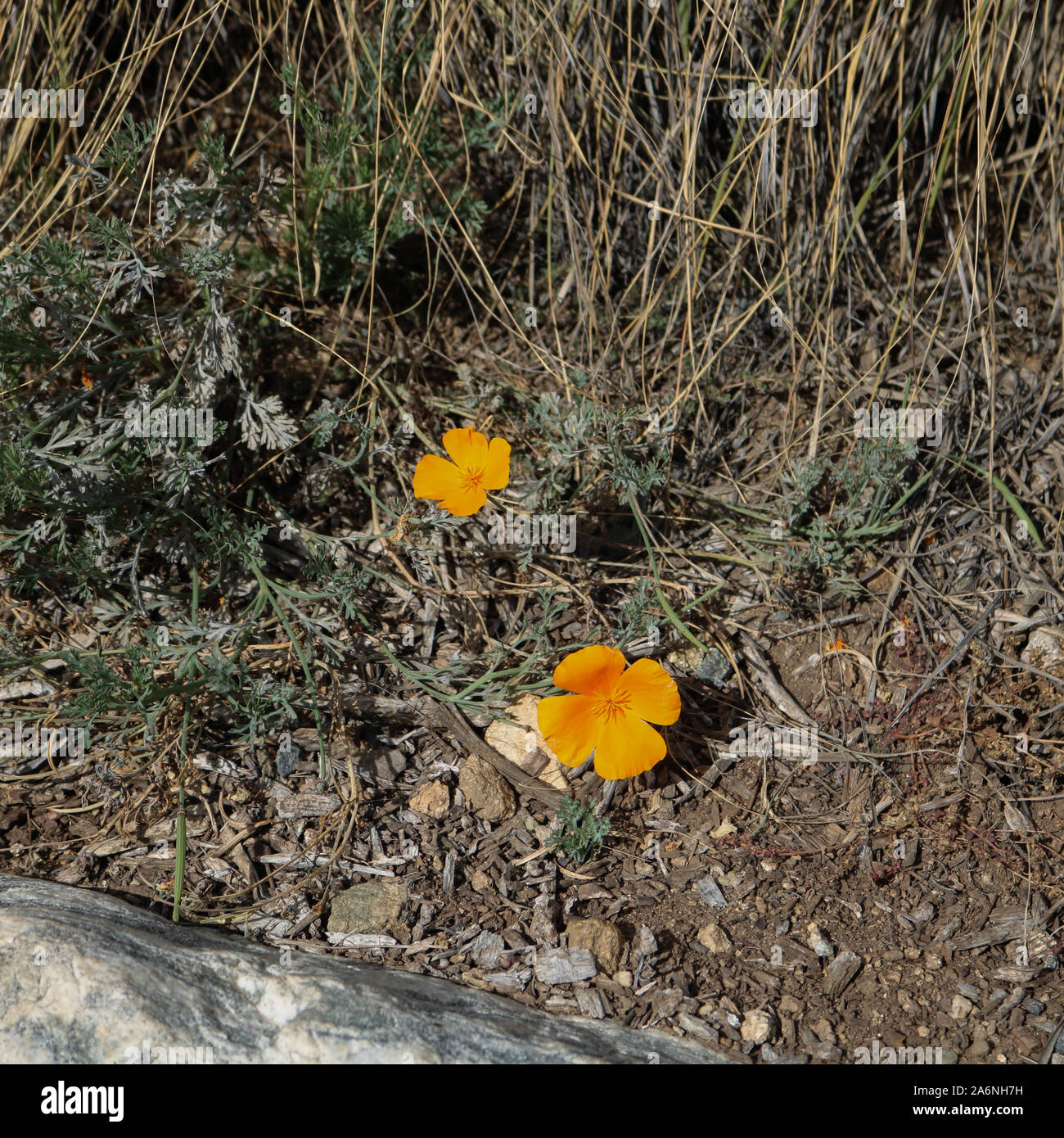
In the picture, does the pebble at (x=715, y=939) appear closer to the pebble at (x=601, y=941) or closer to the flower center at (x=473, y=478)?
the pebble at (x=601, y=941)

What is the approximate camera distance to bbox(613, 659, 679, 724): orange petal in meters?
2.04

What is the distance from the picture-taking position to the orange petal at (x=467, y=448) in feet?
7.59

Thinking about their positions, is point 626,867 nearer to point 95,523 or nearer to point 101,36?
point 95,523

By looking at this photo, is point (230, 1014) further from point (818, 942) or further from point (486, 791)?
point (818, 942)

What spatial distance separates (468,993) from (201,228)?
1899 millimetres

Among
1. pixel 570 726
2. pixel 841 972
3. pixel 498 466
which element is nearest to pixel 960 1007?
pixel 841 972

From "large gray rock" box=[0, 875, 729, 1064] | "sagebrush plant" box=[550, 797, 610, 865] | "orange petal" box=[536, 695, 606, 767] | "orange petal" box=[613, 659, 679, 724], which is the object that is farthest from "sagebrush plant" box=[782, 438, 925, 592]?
"large gray rock" box=[0, 875, 729, 1064]

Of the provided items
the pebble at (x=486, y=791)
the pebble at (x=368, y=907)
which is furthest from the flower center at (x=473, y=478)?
the pebble at (x=368, y=907)

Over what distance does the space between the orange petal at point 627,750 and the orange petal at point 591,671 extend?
0.29 feet

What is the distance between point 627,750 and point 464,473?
757 mm

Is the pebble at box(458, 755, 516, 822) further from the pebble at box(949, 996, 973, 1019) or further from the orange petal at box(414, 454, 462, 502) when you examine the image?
the pebble at box(949, 996, 973, 1019)
